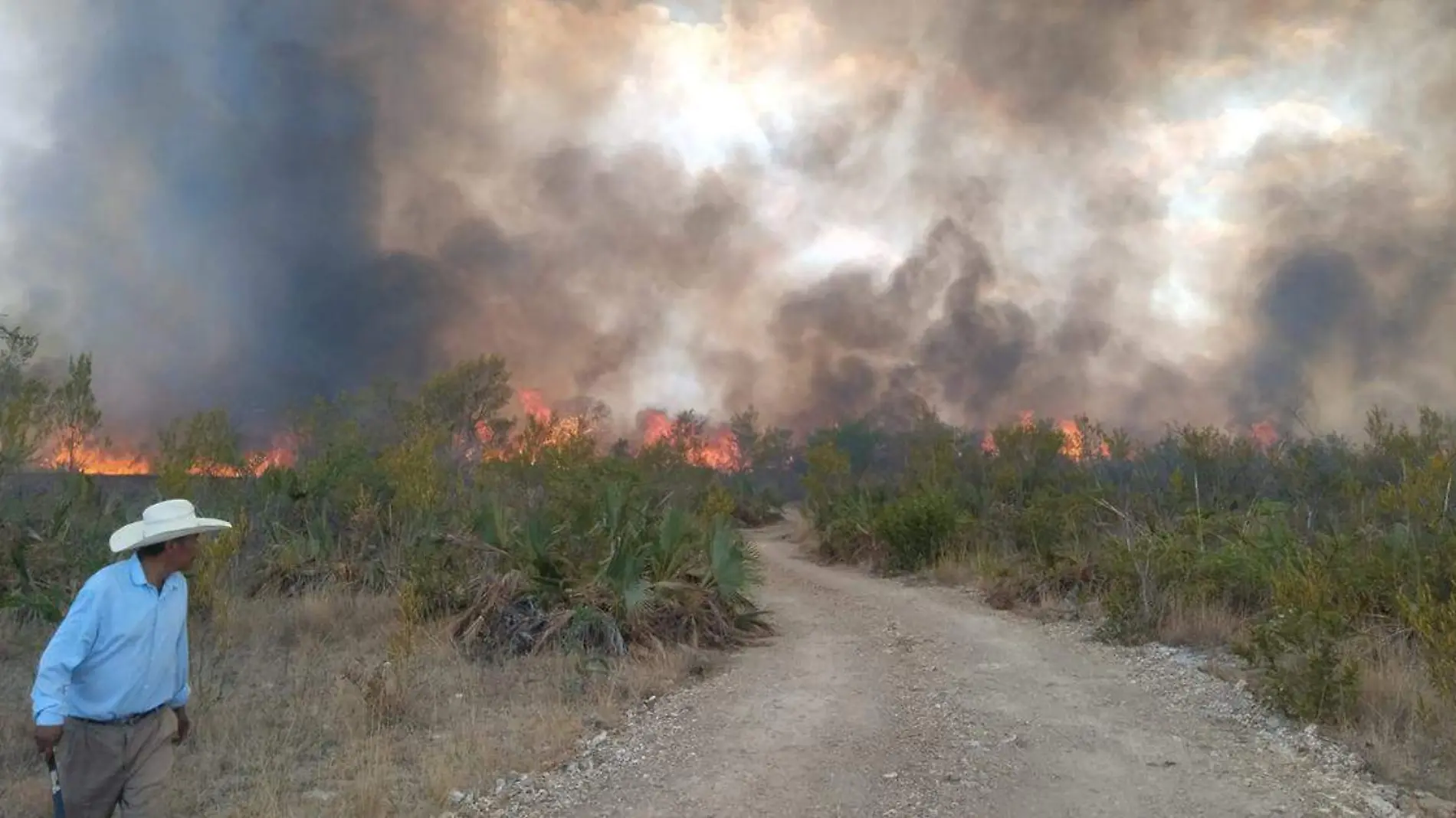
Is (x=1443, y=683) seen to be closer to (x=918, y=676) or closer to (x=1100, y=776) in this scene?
(x=1100, y=776)

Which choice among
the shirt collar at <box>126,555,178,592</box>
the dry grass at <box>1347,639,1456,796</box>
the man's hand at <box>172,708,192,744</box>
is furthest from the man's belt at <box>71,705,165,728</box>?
the dry grass at <box>1347,639,1456,796</box>

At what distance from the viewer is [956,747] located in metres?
7.30

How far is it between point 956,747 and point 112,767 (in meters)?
5.61

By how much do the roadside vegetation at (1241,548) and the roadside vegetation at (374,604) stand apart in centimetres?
523

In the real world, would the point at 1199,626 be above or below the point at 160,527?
below

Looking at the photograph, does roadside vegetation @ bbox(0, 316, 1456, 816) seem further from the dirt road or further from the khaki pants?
the khaki pants

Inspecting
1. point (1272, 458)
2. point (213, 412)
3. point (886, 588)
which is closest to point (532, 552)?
point (886, 588)

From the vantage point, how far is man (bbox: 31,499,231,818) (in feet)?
14.3

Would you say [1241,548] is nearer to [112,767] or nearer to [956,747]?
[956,747]

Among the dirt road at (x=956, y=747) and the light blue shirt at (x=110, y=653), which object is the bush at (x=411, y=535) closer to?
the dirt road at (x=956, y=747)

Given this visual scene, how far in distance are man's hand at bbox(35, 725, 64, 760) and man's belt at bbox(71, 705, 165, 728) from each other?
0.96 ft

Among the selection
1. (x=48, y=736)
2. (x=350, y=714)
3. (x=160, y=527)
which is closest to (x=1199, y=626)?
(x=350, y=714)

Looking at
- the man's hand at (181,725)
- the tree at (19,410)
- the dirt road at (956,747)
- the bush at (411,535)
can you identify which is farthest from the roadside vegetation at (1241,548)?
the tree at (19,410)

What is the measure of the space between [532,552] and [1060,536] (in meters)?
10.5
